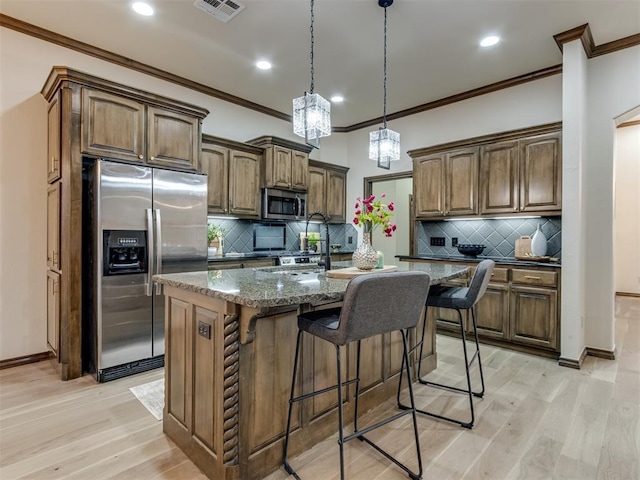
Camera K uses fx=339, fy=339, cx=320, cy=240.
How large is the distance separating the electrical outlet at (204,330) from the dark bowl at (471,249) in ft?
11.6

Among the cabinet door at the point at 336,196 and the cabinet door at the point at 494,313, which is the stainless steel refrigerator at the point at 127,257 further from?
the cabinet door at the point at 494,313

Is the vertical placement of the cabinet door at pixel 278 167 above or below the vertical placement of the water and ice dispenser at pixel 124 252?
above

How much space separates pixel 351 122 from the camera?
19.1 ft

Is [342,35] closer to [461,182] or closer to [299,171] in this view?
[299,171]

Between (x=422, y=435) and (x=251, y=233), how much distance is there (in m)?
3.55

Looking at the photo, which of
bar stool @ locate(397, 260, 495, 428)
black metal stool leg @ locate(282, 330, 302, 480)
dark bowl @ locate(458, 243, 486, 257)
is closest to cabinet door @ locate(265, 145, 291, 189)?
dark bowl @ locate(458, 243, 486, 257)

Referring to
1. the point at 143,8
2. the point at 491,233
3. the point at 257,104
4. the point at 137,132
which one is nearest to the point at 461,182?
the point at 491,233

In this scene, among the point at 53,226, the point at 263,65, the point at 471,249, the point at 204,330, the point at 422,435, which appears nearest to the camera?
the point at 204,330

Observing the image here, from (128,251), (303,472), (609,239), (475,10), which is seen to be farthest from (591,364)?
(128,251)

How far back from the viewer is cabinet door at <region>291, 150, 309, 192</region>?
5.00 metres

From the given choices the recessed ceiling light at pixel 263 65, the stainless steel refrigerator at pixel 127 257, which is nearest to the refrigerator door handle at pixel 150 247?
the stainless steel refrigerator at pixel 127 257

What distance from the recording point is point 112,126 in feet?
9.80

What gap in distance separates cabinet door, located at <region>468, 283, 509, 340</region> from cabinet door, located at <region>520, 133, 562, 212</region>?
969 millimetres

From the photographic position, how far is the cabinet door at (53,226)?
9.79 feet
